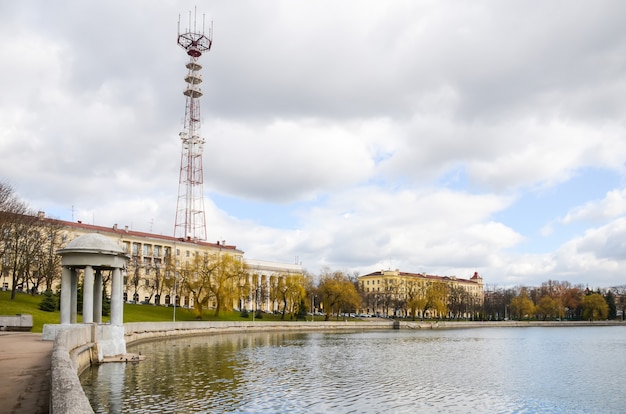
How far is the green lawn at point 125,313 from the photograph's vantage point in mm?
56094

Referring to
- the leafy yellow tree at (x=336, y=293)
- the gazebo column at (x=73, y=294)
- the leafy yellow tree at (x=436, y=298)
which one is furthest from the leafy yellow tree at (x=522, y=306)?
the gazebo column at (x=73, y=294)

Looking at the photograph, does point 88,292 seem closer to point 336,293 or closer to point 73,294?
point 73,294

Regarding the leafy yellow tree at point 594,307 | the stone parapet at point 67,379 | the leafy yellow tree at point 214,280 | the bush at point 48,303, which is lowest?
the leafy yellow tree at point 594,307

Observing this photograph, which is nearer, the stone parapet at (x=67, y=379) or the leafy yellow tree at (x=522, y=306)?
the stone parapet at (x=67, y=379)

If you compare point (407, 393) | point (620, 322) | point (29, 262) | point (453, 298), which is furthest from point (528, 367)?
point (620, 322)

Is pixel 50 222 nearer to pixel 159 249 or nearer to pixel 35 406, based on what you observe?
pixel 159 249

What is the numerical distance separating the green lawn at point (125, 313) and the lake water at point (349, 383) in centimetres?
1292

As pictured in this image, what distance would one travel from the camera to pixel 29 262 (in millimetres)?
78750

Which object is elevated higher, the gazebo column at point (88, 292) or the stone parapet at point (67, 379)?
the gazebo column at point (88, 292)

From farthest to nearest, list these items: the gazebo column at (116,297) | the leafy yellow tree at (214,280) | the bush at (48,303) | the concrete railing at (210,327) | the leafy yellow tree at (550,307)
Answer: the leafy yellow tree at (550,307)
the leafy yellow tree at (214,280)
the bush at (48,303)
the concrete railing at (210,327)
the gazebo column at (116,297)

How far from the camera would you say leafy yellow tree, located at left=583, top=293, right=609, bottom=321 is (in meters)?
169

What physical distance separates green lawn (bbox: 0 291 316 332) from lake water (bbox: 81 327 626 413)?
1292 cm

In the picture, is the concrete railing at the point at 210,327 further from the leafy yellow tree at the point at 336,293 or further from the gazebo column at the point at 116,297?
the gazebo column at the point at 116,297

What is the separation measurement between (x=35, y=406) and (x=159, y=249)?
116m
